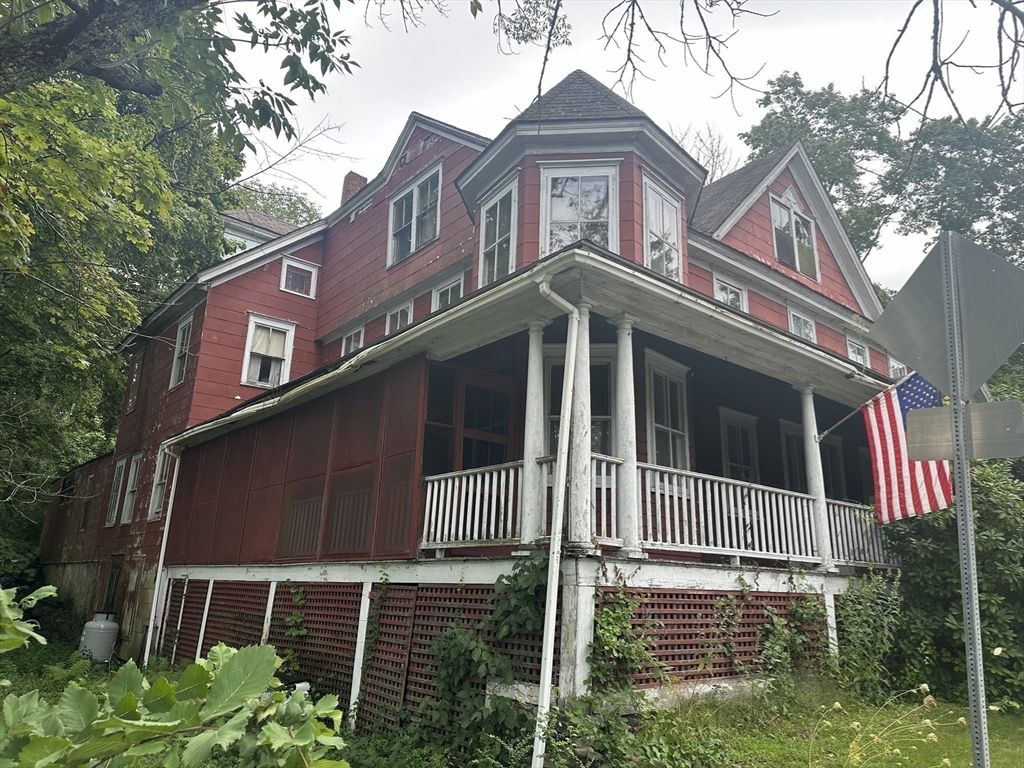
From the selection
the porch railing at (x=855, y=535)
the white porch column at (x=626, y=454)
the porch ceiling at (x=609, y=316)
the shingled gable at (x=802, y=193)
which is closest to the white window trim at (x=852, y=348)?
the shingled gable at (x=802, y=193)

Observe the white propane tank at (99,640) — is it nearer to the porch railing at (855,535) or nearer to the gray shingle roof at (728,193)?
the porch railing at (855,535)

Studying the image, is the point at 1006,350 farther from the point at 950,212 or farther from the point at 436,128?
the point at 950,212

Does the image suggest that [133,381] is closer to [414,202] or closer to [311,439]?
[414,202]

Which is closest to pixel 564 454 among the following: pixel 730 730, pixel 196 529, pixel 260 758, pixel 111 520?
pixel 730 730

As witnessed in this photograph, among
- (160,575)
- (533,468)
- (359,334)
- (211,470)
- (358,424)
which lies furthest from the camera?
(359,334)

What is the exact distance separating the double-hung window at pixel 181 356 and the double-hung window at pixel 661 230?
1126 centimetres

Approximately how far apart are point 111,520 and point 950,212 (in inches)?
1164

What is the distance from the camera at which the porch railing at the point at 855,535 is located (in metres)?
9.30

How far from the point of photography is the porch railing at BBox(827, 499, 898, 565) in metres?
9.30

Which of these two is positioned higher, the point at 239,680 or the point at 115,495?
the point at 115,495

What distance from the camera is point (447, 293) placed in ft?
48.3

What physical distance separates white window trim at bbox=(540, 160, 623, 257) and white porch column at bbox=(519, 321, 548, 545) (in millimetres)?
4652

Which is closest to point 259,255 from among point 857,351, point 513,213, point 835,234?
point 513,213

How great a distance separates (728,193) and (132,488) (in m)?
16.3
